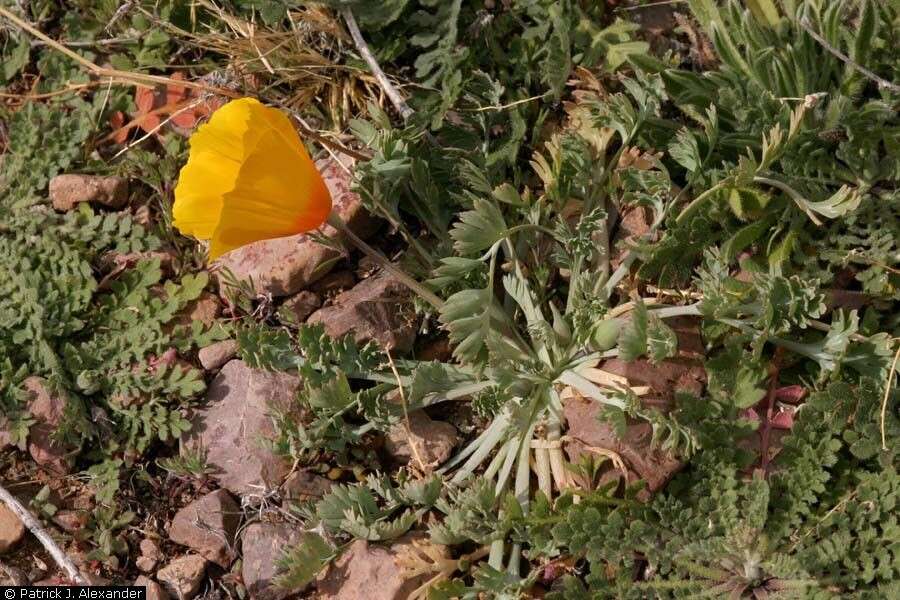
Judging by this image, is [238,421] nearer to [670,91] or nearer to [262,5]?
[262,5]

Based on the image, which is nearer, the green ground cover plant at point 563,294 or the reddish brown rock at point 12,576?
the green ground cover plant at point 563,294

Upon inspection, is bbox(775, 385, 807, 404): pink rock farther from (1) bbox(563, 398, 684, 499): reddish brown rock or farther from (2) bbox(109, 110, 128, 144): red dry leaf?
(2) bbox(109, 110, 128, 144): red dry leaf

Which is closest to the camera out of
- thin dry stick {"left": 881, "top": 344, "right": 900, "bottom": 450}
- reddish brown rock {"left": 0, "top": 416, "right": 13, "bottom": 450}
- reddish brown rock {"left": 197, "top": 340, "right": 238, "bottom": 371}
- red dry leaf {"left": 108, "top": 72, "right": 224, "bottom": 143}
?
thin dry stick {"left": 881, "top": 344, "right": 900, "bottom": 450}

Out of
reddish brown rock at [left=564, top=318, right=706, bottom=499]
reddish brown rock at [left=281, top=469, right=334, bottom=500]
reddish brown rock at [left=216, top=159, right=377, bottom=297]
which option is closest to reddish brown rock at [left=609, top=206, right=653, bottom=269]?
reddish brown rock at [left=564, top=318, right=706, bottom=499]

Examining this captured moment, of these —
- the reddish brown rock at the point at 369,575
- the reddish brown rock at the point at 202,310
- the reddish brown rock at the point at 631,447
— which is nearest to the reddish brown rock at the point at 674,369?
the reddish brown rock at the point at 631,447

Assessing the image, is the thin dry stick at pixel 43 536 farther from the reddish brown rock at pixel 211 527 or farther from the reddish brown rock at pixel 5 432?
the reddish brown rock at pixel 211 527

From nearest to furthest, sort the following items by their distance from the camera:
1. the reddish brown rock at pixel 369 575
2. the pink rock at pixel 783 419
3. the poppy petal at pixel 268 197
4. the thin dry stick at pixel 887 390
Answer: the poppy petal at pixel 268 197, the thin dry stick at pixel 887 390, the reddish brown rock at pixel 369 575, the pink rock at pixel 783 419
